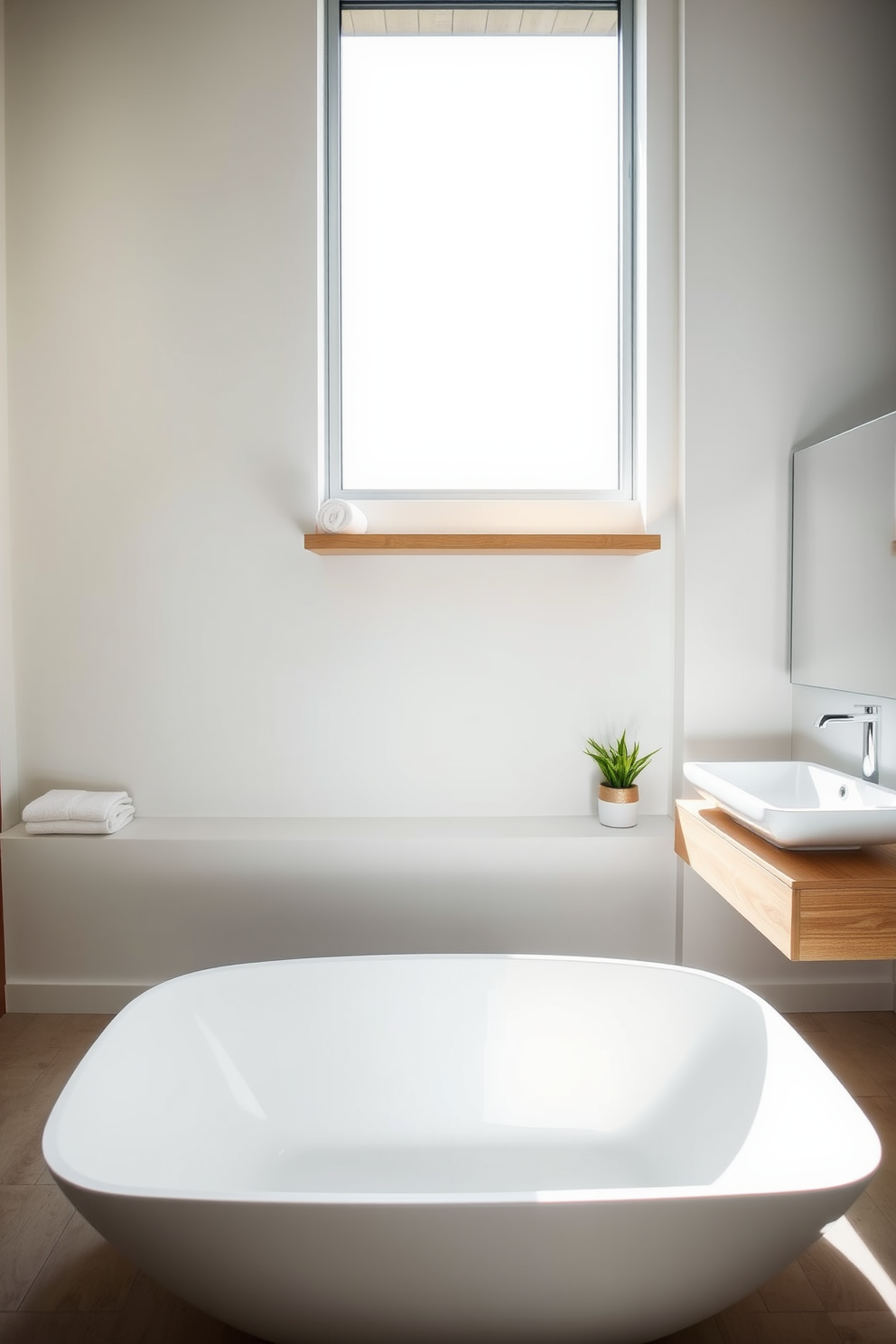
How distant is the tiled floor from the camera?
4.86 feet

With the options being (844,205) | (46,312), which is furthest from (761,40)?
(46,312)

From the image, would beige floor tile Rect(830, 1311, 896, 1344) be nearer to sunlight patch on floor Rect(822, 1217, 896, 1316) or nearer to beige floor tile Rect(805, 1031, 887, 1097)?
sunlight patch on floor Rect(822, 1217, 896, 1316)

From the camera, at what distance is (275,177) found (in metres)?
2.59

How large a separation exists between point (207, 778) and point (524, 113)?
242 cm

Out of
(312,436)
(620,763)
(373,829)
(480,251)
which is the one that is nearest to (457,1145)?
(373,829)

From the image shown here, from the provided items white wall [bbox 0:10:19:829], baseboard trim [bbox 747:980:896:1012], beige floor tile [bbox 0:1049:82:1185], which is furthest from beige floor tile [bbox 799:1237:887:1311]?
white wall [bbox 0:10:19:829]

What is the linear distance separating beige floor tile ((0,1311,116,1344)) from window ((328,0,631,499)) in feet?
7.23

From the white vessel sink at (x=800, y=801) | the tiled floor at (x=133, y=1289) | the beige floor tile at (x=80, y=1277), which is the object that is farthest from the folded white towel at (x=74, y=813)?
the white vessel sink at (x=800, y=801)

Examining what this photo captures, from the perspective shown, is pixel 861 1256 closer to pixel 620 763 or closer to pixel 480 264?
pixel 620 763

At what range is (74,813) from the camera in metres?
2.53

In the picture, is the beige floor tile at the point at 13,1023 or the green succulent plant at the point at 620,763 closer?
the beige floor tile at the point at 13,1023

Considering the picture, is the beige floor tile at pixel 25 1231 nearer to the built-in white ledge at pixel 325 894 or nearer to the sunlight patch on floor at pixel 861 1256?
the built-in white ledge at pixel 325 894

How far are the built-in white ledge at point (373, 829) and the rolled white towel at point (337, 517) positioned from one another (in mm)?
932

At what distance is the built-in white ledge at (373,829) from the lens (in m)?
2.52
